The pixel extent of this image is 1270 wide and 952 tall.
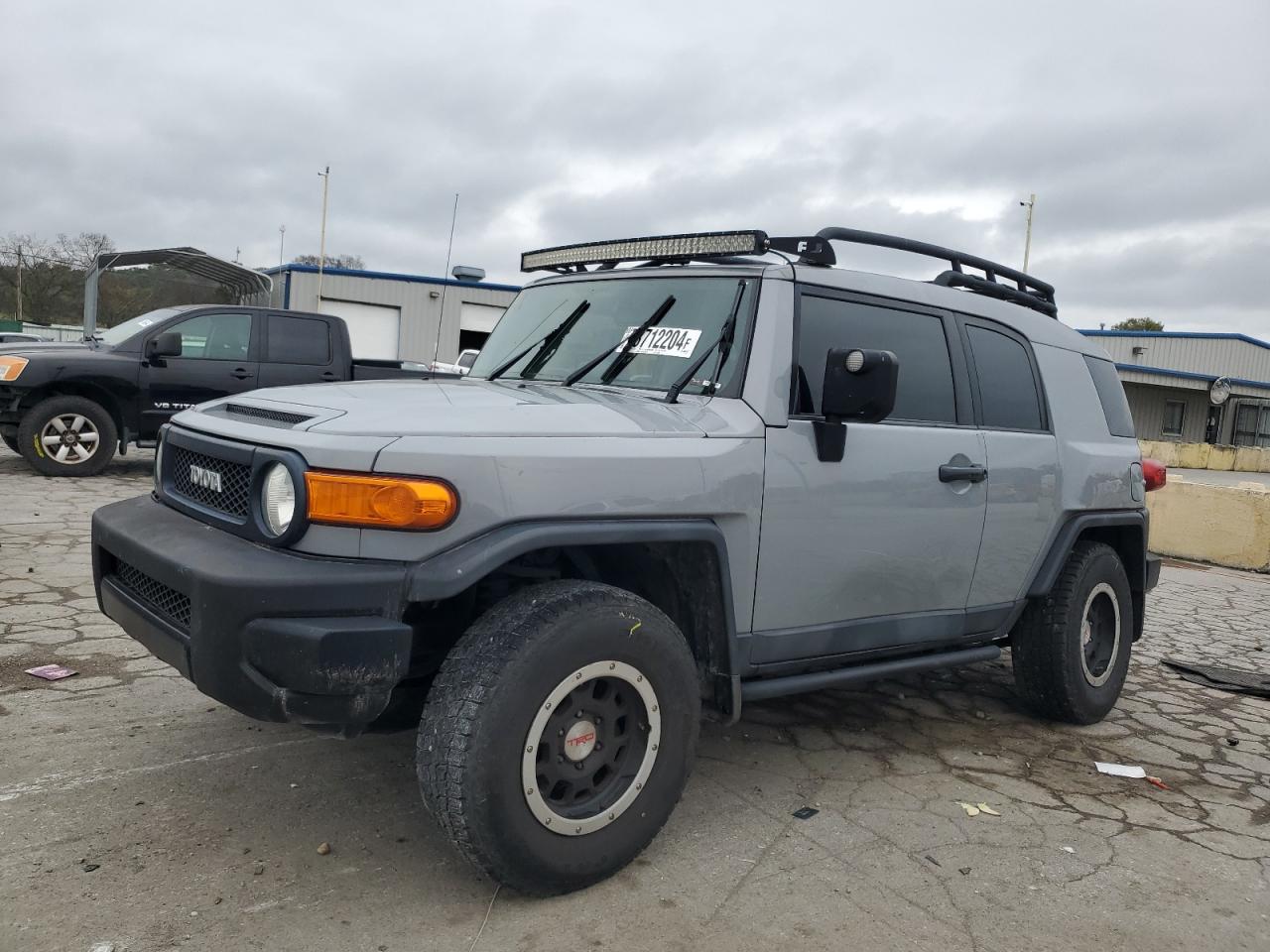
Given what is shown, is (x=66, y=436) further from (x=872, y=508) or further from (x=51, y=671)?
(x=872, y=508)

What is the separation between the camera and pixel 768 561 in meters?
3.20

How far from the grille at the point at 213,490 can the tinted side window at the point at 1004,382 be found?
9.08 feet

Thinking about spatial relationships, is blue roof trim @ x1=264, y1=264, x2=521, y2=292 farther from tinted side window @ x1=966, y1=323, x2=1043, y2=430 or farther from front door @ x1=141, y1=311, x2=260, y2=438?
tinted side window @ x1=966, y1=323, x2=1043, y2=430

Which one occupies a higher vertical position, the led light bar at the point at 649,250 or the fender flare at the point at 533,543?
the led light bar at the point at 649,250

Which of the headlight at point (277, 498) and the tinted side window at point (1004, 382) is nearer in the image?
the headlight at point (277, 498)

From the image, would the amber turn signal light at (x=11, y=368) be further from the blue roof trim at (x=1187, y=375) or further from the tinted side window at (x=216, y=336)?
the blue roof trim at (x=1187, y=375)

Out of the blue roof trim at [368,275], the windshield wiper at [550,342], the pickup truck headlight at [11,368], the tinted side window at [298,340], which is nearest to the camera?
the windshield wiper at [550,342]

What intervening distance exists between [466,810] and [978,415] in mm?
2556

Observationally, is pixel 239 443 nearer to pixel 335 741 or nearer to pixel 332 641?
pixel 332 641

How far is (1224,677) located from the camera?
5605 millimetres

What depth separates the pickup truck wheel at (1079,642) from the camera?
4395mm

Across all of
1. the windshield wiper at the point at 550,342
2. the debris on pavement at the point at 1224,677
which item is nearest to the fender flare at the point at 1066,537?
the debris on pavement at the point at 1224,677

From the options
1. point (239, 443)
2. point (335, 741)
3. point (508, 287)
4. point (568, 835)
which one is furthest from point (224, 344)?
point (508, 287)

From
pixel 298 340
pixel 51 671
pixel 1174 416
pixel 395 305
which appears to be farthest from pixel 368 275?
pixel 1174 416
